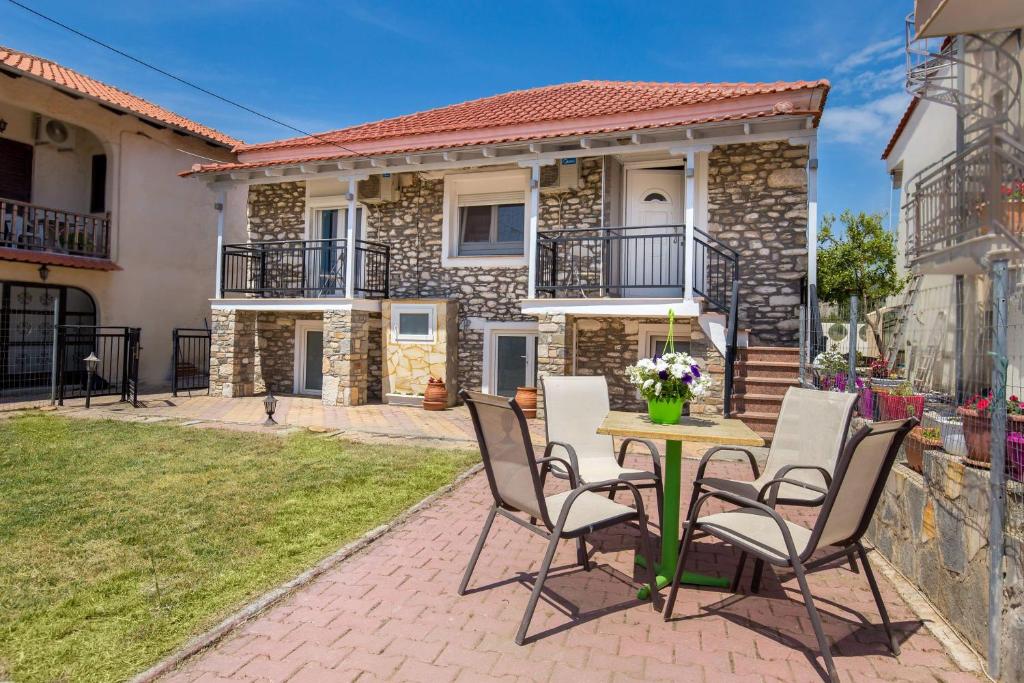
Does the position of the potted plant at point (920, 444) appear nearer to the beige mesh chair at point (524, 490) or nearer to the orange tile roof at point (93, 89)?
the beige mesh chair at point (524, 490)

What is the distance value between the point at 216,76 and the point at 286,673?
1007 centimetres

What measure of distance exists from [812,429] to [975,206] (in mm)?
A: 4535

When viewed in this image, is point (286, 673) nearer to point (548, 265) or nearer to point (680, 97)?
point (548, 265)

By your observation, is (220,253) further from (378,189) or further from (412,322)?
(412,322)

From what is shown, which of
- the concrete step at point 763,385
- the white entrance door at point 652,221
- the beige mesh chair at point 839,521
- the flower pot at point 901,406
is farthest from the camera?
the white entrance door at point 652,221

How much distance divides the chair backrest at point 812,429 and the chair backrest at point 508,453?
1779 millimetres

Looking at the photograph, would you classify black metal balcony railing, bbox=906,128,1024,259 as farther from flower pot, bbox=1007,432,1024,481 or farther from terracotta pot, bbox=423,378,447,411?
terracotta pot, bbox=423,378,447,411

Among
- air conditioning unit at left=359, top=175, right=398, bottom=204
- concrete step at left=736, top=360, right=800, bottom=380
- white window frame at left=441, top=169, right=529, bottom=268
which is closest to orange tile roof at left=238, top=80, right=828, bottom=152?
air conditioning unit at left=359, top=175, right=398, bottom=204

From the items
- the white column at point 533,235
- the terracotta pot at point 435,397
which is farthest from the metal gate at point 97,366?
the white column at point 533,235

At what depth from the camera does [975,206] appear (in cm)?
630

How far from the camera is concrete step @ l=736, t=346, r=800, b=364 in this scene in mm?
7910

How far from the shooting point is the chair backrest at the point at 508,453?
9.21 ft

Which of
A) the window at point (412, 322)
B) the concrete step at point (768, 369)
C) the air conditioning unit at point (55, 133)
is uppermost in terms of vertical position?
the air conditioning unit at point (55, 133)

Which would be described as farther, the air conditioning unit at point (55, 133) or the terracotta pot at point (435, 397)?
the air conditioning unit at point (55, 133)
